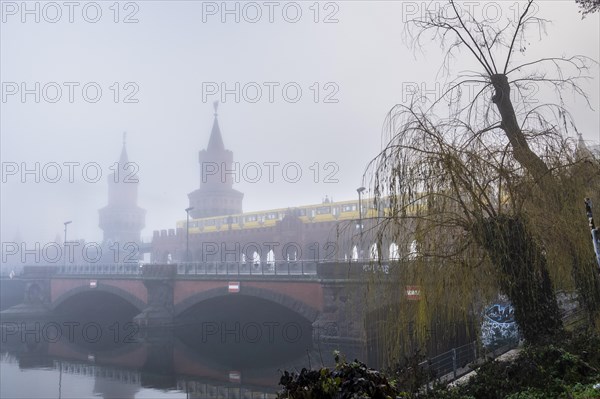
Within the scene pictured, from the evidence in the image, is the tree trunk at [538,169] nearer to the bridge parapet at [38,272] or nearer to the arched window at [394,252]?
the arched window at [394,252]

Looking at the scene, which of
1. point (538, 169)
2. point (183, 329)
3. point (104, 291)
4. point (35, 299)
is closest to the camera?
point (538, 169)

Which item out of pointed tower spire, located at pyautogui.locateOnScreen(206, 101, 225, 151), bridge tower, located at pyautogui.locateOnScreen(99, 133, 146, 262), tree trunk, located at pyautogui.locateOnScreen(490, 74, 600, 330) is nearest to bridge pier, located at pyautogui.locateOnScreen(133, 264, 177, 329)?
tree trunk, located at pyautogui.locateOnScreen(490, 74, 600, 330)

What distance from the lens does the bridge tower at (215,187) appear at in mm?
98750

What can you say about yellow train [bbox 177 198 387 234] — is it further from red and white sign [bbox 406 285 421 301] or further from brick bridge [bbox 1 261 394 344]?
red and white sign [bbox 406 285 421 301]

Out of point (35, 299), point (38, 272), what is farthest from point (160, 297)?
point (38, 272)

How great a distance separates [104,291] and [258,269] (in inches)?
715

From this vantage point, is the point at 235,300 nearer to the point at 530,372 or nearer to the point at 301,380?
the point at 530,372

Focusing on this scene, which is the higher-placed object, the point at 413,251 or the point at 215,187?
the point at 215,187

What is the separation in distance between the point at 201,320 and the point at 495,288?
3560 centimetres

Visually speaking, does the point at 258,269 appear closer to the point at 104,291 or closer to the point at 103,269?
the point at 104,291

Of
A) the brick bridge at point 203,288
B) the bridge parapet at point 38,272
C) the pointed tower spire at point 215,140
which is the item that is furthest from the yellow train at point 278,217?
the pointed tower spire at point 215,140

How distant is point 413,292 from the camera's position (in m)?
8.91

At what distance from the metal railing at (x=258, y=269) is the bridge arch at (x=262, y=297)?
49.1 inches

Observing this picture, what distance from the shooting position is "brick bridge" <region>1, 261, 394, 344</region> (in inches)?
1099
